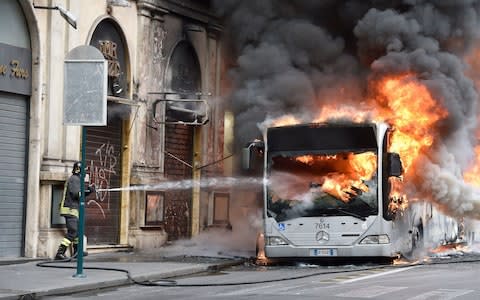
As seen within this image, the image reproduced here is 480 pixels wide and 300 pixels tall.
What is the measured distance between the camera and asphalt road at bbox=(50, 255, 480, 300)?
11.5m

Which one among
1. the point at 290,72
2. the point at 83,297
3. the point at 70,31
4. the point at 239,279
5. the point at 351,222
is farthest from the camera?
the point at 290,72

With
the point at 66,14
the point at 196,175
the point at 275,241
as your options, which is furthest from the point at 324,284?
the point at 196,175

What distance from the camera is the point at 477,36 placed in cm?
2041

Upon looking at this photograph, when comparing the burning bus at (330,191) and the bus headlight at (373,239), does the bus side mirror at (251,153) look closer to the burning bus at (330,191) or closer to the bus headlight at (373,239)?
the burning bus at (330,191)

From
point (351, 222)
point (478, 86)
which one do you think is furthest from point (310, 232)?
point (478, 86)

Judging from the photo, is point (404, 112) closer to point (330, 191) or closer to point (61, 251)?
point (330, 191)

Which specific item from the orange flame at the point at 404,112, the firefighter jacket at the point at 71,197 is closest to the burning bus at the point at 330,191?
the orange flame at the point at 404,112

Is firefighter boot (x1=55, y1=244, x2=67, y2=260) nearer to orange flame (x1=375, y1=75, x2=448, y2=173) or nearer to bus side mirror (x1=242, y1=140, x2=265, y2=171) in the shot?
bus side mirror (x1=242, y1=140, x2=265, y2=171)

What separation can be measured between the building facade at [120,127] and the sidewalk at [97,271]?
3.53 feet

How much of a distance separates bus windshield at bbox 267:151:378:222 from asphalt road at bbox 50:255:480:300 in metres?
1.03

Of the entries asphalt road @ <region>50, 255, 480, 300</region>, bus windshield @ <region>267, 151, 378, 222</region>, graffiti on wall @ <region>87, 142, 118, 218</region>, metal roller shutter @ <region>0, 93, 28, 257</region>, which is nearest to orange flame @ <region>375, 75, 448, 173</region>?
bus windshield @ <region>267, 151, 378, 222</region>

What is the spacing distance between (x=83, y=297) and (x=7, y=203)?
17.0ft

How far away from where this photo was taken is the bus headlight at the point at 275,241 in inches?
632

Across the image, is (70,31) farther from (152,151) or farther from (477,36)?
(477,36)
